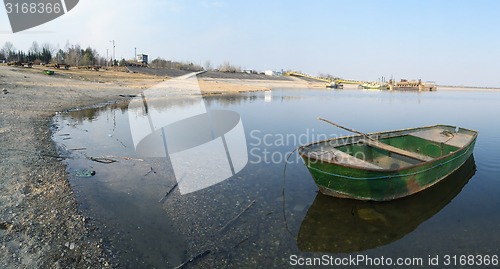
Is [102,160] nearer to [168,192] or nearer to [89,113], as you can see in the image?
[168,192]

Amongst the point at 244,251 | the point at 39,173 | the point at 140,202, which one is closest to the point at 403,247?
the point at 244,251

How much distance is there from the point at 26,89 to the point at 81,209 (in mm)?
30061

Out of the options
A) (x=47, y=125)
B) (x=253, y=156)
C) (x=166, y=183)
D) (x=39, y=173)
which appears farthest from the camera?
(x=47, y=125)

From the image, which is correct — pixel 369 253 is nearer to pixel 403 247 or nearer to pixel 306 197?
pixel 403 247

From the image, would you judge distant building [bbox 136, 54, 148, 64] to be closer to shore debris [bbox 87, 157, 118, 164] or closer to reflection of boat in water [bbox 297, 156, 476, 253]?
shore debris [bbox 87, 157, 118, 164]

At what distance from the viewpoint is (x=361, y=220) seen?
30.7 ft

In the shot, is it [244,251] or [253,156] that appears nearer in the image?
[244,251]

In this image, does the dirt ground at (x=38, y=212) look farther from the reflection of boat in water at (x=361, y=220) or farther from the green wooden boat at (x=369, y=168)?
the green wooden boat at (x=369, y=168)

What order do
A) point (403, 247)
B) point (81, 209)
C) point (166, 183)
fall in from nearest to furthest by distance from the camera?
point (403, 247), point (81, 209), point (166, 183)

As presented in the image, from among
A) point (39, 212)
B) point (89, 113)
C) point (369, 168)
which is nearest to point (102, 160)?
point (39, 212)

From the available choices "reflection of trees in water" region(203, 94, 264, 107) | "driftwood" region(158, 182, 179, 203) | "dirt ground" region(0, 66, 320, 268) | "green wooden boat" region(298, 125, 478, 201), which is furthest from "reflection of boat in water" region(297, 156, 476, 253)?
"reflection of trees in water" region(203, 94, 264, 107)

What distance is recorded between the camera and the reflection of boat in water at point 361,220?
8219mm

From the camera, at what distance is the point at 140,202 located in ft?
32.0

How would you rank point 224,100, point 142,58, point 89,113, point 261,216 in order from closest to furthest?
1. point 261,216
2. point 89,113
3. point 224,100
4. point 142,58
